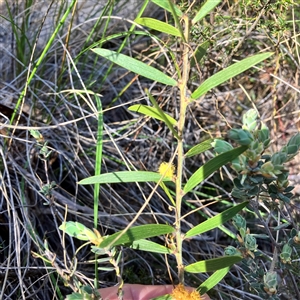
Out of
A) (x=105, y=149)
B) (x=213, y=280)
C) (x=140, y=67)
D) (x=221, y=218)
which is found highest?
(x=140, y=67)

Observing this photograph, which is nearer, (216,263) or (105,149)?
(216,263)

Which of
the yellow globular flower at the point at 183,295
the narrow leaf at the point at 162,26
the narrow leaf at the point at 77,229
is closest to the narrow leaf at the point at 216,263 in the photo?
the yellow globular flower at the point at 183,295

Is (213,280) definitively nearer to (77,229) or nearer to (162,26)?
(77,229)

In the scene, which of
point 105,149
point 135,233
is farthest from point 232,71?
point 105,149

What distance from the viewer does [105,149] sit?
1.22 m

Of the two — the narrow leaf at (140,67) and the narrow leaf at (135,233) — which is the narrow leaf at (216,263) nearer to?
the narrow leaf at (135,233)

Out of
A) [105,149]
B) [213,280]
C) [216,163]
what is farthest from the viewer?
[105,149]

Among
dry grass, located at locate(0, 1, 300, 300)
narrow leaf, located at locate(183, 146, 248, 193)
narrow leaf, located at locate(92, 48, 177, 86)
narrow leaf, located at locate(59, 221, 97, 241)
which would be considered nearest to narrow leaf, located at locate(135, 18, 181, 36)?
narrow leaf, located at locate(92, 48, 177, 86)

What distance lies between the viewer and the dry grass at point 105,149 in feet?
3.21

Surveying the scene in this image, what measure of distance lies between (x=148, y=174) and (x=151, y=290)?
298 mm

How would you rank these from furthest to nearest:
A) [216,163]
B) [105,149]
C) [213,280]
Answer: [105,149] < [213,280] < [216,163]

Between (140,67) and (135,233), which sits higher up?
(140,67)

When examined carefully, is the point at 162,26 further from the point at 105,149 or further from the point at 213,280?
the point at 105,149

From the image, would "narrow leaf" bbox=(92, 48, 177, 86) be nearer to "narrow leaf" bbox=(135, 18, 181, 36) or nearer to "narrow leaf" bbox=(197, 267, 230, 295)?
"narrow leaf" bbox=(135, 18, 181, 36)
